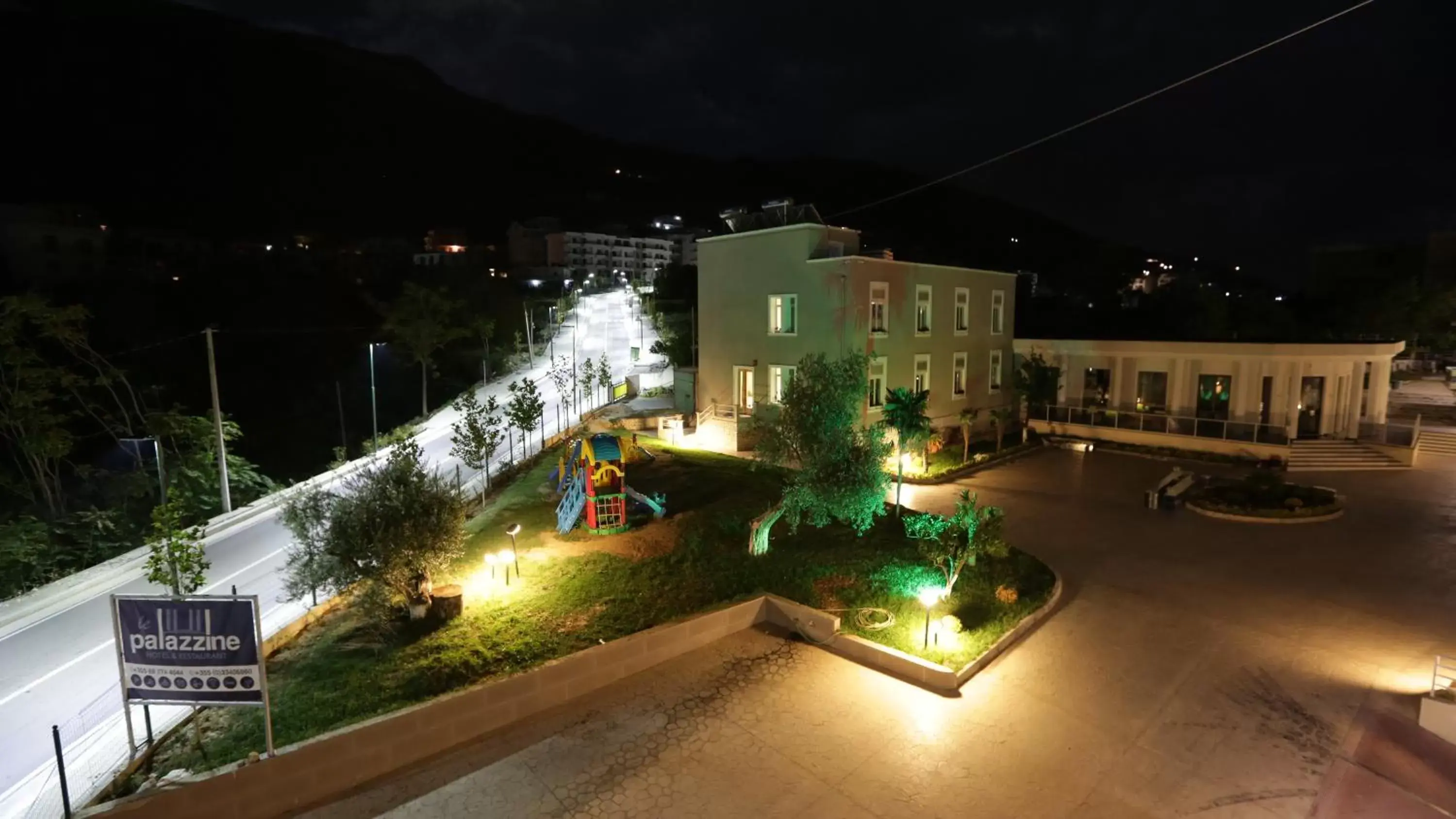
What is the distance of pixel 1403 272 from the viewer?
5825 centimetres

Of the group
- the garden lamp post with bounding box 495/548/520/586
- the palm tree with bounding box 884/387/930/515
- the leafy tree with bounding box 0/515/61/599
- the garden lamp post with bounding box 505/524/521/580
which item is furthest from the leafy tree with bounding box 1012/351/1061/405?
the leafy tree with bounding box 0/515/61/599

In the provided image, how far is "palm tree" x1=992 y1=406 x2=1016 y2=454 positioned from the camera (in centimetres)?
2434

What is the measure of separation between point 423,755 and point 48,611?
32.6 feet

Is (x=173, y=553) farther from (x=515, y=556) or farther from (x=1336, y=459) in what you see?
(x=1336, y=459)

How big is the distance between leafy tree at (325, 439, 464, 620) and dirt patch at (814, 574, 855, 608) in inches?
237

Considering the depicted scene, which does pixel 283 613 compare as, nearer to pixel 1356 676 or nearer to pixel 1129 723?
pixel 1129 723

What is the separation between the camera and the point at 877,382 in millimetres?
22828

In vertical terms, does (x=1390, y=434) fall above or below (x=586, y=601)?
above

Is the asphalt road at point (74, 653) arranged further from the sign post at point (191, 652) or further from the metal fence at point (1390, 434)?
the metal fence at point (1390, 434)

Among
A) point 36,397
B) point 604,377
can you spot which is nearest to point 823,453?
point 36,397

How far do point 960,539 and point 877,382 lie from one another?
39.7ft

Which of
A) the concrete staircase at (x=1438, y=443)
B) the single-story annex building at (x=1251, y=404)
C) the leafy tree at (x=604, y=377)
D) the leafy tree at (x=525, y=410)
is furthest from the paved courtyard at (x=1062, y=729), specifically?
the leafy tree at (x=604, y=377)

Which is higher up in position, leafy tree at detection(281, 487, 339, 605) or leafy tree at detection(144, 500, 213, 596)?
leafy tree at detection(144, 500, 213, 596)

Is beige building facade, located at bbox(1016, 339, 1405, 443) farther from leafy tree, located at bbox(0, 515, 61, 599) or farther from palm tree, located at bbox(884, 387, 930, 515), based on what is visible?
leafy tree, located at bbox(0, 515, 61, 599)
